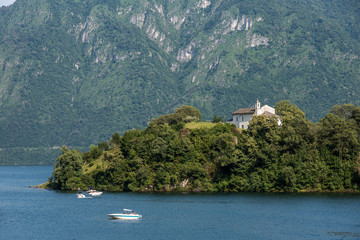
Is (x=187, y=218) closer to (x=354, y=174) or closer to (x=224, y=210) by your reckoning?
(x=224, y=210)

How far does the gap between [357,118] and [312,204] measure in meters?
42.5

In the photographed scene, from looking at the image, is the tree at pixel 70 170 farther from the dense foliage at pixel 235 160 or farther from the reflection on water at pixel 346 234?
the reflection on water at pixel 346 234

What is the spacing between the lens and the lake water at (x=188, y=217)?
294 ft

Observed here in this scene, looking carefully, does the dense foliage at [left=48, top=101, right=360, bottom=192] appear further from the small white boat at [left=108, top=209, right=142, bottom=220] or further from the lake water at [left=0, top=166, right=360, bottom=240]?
the small white boat at [left=108, top=209, right=142, bottom=220]

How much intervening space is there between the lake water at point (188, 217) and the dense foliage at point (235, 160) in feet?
22.0

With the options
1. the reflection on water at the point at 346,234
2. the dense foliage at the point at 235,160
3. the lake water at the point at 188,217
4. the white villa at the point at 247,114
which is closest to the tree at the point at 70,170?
the dense foliage at the point at 235,160

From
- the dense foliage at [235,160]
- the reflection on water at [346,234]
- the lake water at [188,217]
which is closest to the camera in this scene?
the reflection on water at [346,234]

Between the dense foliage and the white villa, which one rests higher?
the white villa

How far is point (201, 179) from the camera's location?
138500mm

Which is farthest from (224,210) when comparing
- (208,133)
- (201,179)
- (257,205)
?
(208,133)

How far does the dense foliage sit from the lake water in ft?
22.0

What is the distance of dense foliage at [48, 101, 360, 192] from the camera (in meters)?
134

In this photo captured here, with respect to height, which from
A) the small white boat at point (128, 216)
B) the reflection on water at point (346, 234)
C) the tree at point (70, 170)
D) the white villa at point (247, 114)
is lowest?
the reflection on water at point (346, 234)

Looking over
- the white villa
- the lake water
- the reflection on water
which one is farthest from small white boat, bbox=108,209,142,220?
the white villa
